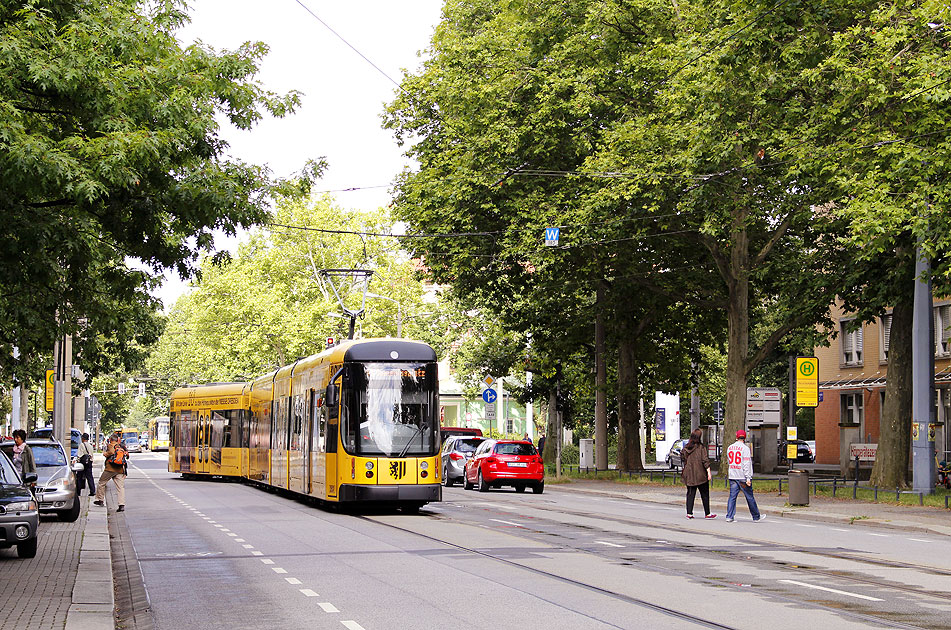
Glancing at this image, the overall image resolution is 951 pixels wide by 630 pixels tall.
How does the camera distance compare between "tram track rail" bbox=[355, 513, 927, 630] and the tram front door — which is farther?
the tram front door

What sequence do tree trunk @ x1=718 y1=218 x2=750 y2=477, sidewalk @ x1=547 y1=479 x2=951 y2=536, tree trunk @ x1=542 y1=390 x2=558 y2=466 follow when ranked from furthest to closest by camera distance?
1. tree trunk @ x1=542 y1=390 x2=558 y2=466
2. tree trunk @ x1=718 y1=218 x2=750 y2=477
3. sidewalk @ x1=547 y1=479 x2=951 y2=536

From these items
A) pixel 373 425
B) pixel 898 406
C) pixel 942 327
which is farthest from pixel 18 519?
pixel 942 327

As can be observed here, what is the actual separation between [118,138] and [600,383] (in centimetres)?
3471

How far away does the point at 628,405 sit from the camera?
4700cm

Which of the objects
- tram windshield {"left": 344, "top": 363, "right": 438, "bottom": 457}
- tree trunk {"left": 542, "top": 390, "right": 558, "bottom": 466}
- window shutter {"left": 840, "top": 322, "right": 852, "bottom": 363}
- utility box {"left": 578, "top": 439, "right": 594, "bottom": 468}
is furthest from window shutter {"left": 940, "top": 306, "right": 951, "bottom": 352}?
tram windshield {"left": 344, "top": 363, "right": 438, "bottom": 457}

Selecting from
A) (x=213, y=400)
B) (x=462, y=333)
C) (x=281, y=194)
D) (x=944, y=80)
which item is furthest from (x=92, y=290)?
(x=462, y=333)

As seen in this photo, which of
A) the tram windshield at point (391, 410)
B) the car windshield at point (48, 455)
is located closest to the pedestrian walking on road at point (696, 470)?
the tram windshield at point (391, 410)

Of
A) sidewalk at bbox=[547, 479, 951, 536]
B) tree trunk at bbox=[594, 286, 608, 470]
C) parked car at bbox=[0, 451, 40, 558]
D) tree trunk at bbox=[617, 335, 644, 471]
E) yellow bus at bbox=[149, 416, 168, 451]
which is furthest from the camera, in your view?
yellow bus at bbox=[149, 416, 168, 451]

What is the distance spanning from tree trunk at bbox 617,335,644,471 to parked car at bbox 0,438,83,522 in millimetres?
24599

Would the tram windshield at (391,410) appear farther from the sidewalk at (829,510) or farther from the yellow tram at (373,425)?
the sidewalk at (829,510)

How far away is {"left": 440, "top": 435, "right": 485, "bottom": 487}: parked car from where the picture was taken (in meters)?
42.0

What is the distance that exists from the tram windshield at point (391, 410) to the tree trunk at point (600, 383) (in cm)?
2021

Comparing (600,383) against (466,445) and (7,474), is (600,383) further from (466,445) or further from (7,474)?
(7,474)

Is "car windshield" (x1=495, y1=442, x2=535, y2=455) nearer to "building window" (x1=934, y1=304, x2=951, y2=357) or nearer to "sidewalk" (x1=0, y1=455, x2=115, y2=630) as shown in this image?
"sidewalk" (x1=0, y1=455, x2=115, y2=630)
